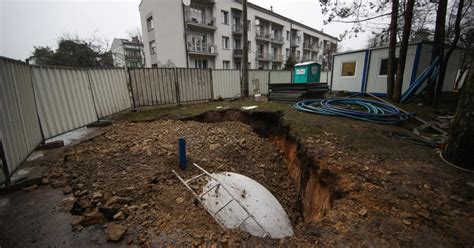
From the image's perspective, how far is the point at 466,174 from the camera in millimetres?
2428

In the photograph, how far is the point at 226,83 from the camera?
417 inches

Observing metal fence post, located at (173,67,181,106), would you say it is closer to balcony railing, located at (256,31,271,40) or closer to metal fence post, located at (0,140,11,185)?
metal fence post, located at (0,140,11,185)

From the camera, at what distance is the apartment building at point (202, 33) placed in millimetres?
16391

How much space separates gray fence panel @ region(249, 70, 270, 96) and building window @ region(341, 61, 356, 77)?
15.4ft

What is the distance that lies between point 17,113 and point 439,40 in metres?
11.4

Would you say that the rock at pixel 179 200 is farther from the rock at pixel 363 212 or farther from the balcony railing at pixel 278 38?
the balcony railing at pixel 278 38

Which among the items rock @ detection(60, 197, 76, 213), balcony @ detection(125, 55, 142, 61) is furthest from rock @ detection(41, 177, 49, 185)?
balcony @ detection(125, 55, 142, 61)

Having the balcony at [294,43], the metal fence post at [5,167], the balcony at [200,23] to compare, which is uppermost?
the balcony at [294,43]

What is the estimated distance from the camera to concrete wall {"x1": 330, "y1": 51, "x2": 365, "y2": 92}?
10.2 metres

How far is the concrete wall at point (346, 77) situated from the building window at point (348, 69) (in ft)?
0.49

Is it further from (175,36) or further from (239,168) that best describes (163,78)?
(175,36)

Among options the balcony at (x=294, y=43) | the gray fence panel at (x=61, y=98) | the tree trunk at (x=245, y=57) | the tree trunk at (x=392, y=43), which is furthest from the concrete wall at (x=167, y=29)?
the balcony at (x=294, y=43)

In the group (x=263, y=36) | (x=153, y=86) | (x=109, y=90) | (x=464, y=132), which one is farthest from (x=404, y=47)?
(x=263, y=36)

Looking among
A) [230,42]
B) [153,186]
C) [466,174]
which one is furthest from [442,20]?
[230,42]
